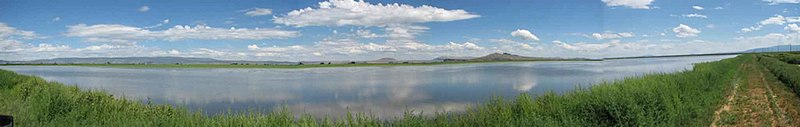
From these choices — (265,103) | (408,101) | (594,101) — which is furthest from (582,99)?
(265,103)

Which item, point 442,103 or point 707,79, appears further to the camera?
point 707,79

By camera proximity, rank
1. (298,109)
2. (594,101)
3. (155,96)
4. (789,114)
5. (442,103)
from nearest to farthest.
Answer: (594,101)
(789,114)
(298,109)
(442,103)
(155,96)

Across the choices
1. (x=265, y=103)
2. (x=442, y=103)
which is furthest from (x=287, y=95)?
(x=442, y=103)

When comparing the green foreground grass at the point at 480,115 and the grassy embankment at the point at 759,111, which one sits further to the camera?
the grassy embankment at the point at 759,111

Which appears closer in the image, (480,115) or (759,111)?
(480,115)

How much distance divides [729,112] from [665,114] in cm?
477

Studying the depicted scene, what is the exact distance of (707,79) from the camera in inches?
926

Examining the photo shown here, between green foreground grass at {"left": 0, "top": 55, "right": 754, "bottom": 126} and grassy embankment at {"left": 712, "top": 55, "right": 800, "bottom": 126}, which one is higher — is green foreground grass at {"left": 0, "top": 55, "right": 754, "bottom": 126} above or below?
above

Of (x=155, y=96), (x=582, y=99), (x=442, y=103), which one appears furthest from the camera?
(x=155, y=96)

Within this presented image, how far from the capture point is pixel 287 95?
80.4 ft

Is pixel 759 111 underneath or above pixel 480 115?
underneath

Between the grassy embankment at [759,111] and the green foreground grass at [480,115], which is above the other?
the green foreground grass at [480,115]

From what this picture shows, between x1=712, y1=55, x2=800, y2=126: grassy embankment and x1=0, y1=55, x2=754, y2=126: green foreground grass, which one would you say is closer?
x1=0, y1=55, x2=754, y2=126: green foreground grass

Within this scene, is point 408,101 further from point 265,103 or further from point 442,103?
point 265,103
